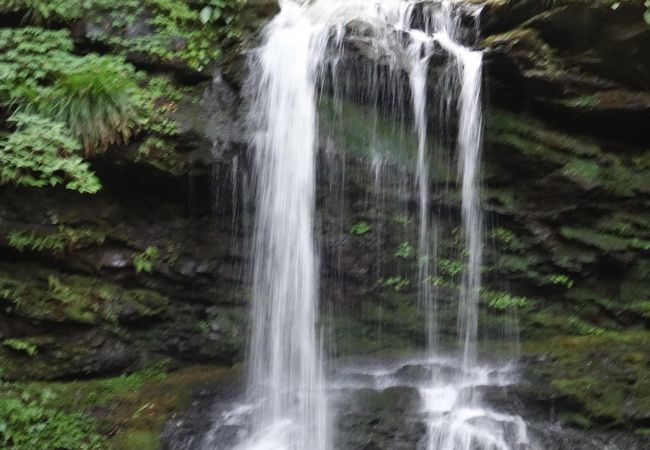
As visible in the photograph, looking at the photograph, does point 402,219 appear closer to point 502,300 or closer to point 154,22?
point 502,300

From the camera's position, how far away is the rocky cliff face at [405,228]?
621cm

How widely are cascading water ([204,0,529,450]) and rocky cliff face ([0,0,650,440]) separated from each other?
187 millimetres

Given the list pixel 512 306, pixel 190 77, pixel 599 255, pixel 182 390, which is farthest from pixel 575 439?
pixel 190 77

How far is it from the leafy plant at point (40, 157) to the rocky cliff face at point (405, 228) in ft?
1.05

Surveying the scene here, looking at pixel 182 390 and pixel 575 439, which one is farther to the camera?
pixel 182 390

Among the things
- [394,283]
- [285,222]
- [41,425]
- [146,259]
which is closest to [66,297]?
[146,259]

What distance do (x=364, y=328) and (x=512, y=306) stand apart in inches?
71.8

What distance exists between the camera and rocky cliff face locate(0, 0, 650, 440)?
244 inches

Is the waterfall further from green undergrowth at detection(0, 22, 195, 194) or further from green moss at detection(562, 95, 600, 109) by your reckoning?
green moss at detection(562, 95, 600, 109)

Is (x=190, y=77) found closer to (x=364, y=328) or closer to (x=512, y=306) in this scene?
(x=364, y=328)

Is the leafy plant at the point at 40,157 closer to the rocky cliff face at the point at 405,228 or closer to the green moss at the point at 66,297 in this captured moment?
the rocky cliff face at the point at 405,228

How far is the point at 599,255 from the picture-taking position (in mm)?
6918

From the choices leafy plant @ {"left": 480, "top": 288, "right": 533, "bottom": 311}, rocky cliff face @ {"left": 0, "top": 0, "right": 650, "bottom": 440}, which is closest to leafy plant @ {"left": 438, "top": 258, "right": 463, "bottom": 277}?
rocky cliff face @ {"left": 0, "top": 0, "right": 650, "bottom": 440}

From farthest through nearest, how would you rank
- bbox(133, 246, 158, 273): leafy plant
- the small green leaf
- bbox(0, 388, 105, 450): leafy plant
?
the small green leaf < bbox(133, 246, 158, 273): leafy plant < bbox(0, 388, 105, 450): leafy plant
